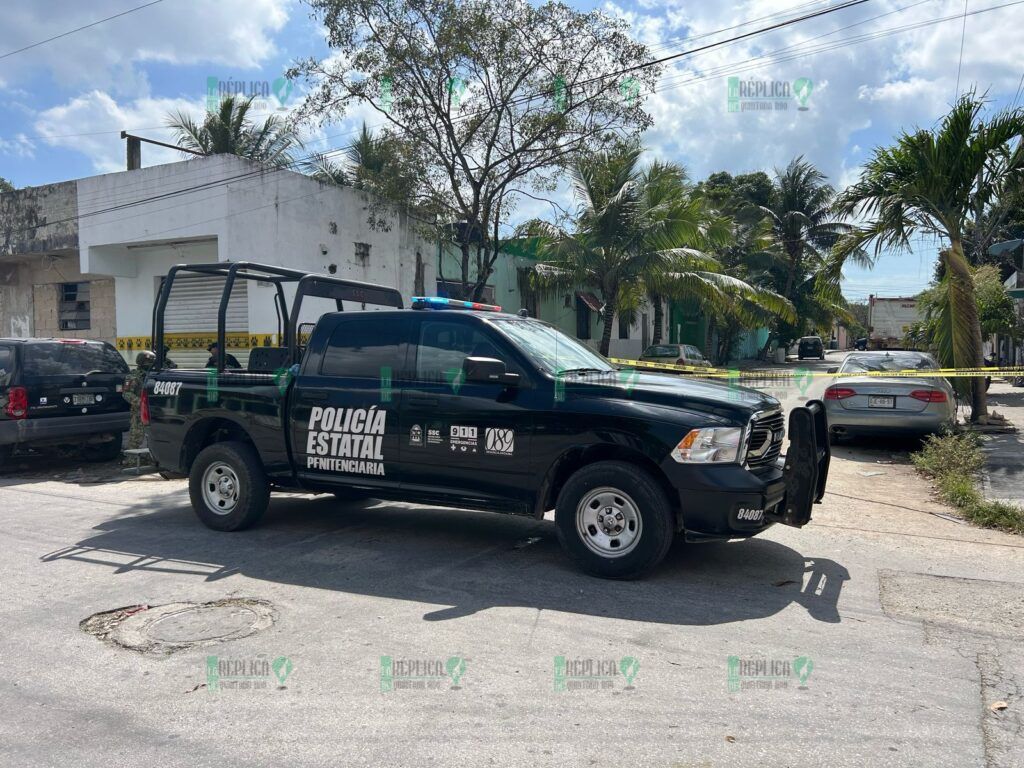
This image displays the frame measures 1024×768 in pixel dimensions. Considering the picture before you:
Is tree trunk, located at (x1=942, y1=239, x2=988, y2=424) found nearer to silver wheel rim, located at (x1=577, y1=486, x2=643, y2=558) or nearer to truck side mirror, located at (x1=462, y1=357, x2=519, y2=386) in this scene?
silver wheel rim, located at (x1=577, y1=486, x2=643, y2=558)

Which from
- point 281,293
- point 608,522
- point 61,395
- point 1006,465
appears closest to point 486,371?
point 608,522

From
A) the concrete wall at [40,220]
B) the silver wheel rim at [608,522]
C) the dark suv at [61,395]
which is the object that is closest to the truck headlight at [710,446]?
the silver wheel rim at [608,522]

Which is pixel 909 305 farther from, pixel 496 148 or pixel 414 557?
pixel 414 557

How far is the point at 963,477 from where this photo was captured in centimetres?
858

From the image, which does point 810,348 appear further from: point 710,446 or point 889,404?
point 710,446

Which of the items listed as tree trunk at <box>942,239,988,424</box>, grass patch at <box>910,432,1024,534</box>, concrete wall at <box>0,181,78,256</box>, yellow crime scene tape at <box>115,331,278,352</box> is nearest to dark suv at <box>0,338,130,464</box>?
A: yellow crime scene tape at <box>115,331,278,352</box>

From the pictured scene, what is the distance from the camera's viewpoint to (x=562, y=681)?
393 centimetres

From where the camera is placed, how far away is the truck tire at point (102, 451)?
1162cm

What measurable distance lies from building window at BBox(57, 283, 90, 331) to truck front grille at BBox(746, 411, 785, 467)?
2012 centimetres

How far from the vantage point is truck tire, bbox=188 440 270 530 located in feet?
22.6

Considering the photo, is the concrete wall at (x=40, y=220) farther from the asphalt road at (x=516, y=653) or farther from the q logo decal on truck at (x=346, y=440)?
the q logo decal on truck at (x=346, y=440)

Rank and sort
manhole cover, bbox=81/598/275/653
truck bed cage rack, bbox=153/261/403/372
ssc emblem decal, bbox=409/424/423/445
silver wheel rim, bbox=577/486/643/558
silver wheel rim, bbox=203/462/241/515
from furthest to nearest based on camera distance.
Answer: truck bed cage rack, bbox=153/261/403/372 < silver wheel rim, bbox=203/462/241/515 < ssc emblem decal, bbox=409/424/423/445 < silver wheel rim, bbox=577/486/643/558 < manhole cover, bbox=81/598/275/653

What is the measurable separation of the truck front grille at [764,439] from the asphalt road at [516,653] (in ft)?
2.70

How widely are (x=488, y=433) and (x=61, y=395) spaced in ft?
24.5
